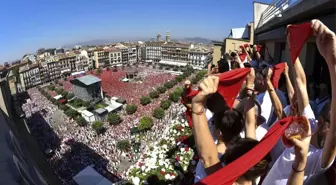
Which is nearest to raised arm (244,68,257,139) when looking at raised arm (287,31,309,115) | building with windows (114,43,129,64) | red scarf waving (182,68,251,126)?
red scarf waving (182,68,251,126)

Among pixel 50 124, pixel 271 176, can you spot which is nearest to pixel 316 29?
pixel 271 176

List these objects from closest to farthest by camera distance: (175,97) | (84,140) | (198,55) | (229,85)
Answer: (229,85)
(84,140)
(175,97)
(198,55)

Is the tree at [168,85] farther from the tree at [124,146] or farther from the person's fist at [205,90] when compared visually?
the person's fist at [205,90]

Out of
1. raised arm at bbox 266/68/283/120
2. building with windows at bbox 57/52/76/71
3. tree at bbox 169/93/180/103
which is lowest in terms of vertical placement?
tree at bbox 169/93/180/103

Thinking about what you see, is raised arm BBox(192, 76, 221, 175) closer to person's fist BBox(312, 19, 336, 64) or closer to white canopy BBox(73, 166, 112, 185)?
person's fist BBox(312, 19, 336, 64)

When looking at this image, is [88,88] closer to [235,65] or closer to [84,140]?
[84,140]

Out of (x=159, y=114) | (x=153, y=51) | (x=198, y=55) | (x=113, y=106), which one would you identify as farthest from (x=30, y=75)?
(x=159, y=114)

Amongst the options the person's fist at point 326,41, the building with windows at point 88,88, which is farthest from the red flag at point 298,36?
the building with windows at point 88,88
